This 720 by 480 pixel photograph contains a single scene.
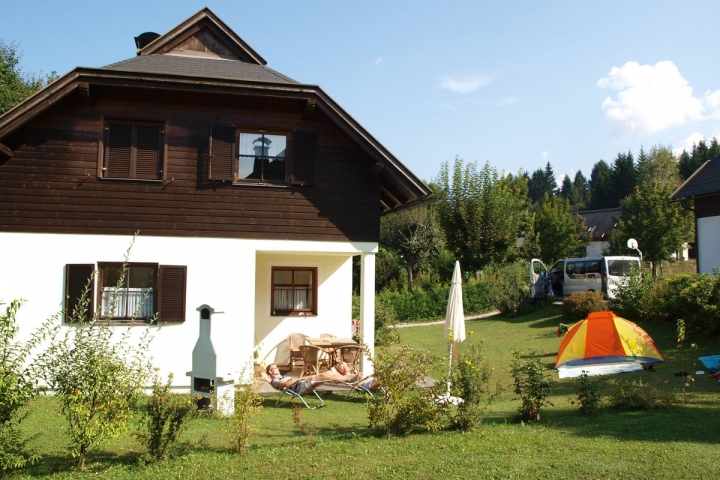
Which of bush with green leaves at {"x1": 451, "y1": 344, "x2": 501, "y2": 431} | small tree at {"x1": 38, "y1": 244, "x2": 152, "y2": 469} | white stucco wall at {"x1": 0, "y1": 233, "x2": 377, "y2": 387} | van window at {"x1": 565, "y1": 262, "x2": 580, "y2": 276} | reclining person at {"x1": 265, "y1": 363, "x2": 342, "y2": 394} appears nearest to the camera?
small tree at {"x1": 38, "y1": 244, "x2": 152, "y2": 469}

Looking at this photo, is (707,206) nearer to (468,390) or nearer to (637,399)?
(637,399)

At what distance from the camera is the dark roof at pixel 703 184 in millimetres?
21594

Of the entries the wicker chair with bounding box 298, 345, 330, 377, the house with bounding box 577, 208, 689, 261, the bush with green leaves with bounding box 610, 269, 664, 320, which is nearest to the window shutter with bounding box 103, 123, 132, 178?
the wicker chair with bounding box 298, 345, 330, 377

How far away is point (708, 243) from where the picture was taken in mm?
21781

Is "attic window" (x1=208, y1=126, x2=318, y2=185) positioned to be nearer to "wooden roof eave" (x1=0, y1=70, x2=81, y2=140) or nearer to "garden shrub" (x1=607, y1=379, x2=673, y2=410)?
"wooden roof eave" (x1=0, y1=70, x2=81, y2=140)

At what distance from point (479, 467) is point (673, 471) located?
6.19 feet

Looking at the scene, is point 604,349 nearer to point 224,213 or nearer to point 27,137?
point 224,213

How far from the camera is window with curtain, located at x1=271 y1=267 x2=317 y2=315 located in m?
14.4

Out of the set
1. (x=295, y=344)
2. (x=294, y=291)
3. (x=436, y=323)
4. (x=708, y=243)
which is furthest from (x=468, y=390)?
(x=436, y=323)

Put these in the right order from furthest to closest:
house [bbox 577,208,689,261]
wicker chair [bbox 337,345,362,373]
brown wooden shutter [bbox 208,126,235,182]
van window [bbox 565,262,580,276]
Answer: house [bbox 577,208,689,261] → van window [bbox 565,262,580,276] → wicker chair [bbox 337,345,362,373] → brown wooden shutter [bbox 208,126,235,182]

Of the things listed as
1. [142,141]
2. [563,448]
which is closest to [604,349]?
[563,448]

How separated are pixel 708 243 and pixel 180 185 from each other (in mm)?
18670

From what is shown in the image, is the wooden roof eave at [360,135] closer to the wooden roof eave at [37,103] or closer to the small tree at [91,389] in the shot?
the wooden roof eave at [37,103]

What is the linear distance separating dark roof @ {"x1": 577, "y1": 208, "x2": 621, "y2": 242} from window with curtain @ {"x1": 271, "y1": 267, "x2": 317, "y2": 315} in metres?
54.4
